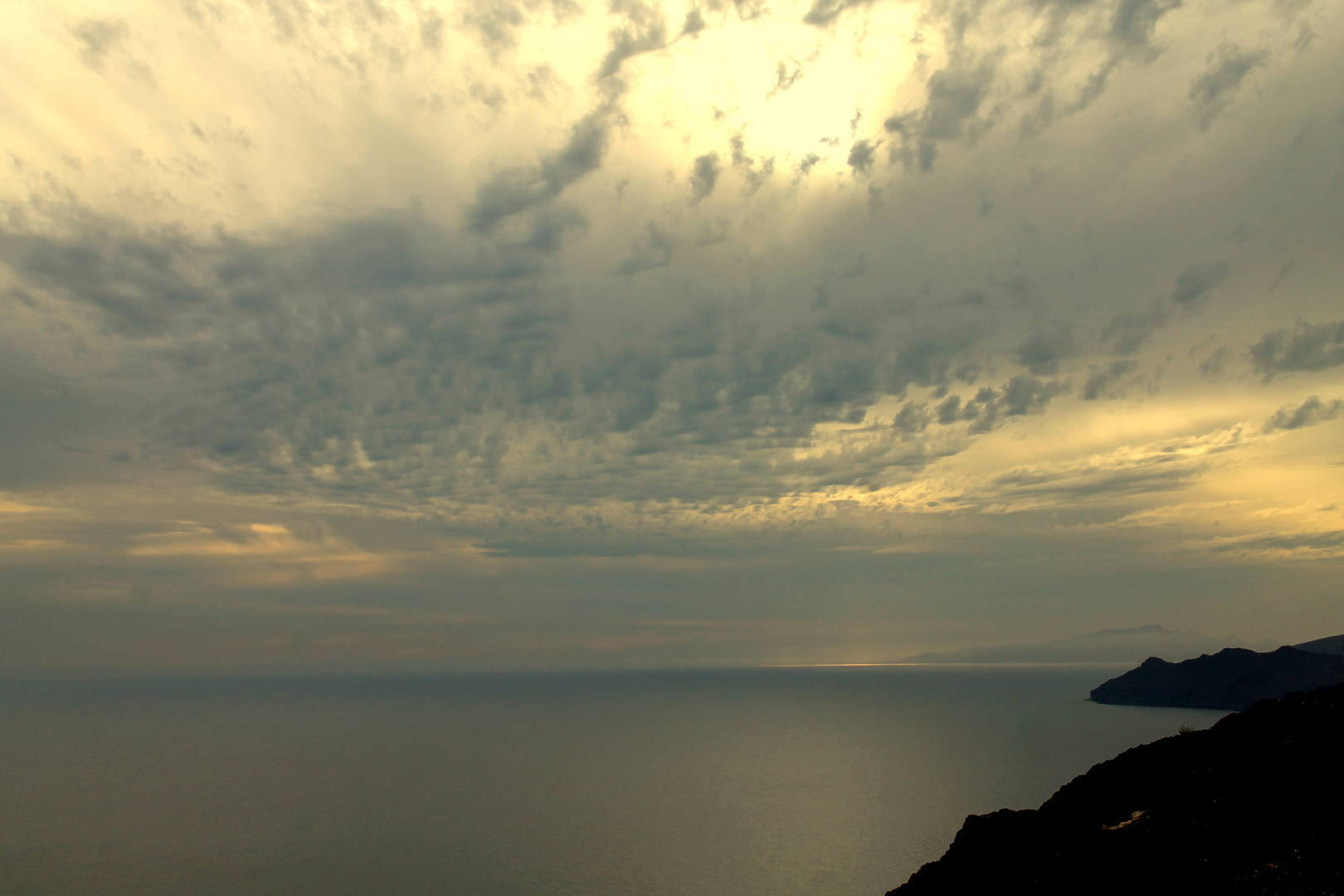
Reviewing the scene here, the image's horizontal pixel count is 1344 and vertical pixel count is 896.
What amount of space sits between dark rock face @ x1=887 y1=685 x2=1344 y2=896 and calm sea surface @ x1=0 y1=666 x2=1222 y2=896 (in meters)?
36.9

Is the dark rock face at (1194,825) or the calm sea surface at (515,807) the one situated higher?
the dark rock face at (1194,825)

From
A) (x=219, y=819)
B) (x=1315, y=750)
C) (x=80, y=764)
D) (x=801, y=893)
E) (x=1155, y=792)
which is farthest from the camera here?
(x=80, y=764)

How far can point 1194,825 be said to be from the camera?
21.1 m

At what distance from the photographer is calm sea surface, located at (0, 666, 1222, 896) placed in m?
59.8

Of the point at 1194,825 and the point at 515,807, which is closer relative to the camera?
the point at 1194,825

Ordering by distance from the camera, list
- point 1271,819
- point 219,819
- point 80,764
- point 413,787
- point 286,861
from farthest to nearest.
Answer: point 80,764, point 413,787, point 219,819, point 286,861, point 1271,819

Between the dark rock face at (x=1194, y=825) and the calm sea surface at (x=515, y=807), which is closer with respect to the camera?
the dark rock face at (x=1194, y=825)

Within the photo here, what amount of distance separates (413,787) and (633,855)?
46.2 meters

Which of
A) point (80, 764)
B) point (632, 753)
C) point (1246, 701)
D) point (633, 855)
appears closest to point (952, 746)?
point (632, 753)

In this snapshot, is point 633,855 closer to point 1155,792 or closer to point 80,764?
point 1155,792

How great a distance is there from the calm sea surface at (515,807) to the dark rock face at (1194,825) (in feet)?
121

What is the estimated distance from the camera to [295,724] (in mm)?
190875

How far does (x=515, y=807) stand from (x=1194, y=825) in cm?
7991

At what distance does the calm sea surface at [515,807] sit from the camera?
59.8 m
